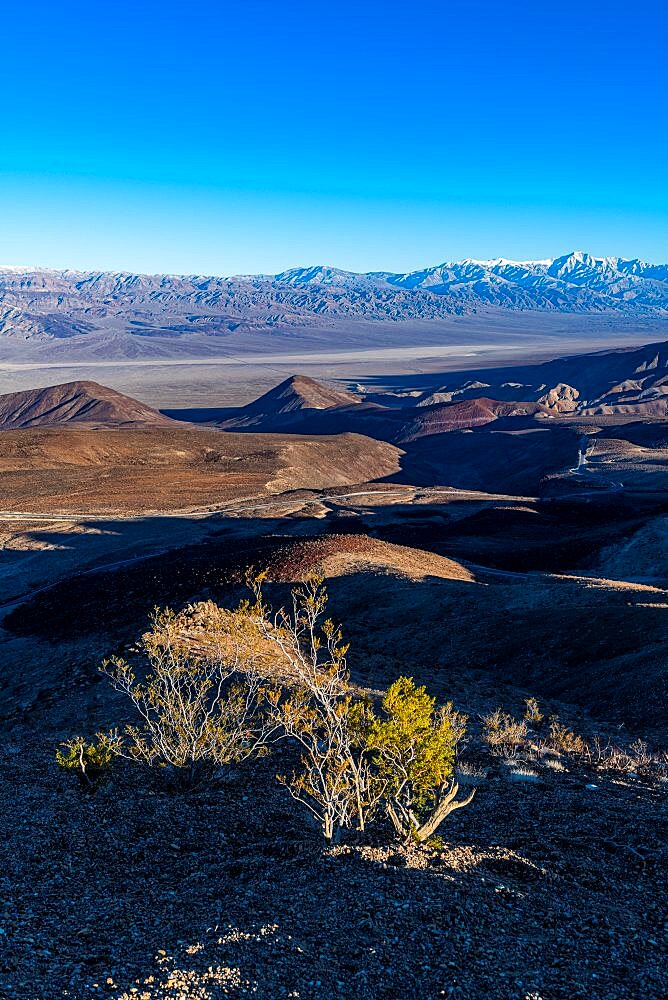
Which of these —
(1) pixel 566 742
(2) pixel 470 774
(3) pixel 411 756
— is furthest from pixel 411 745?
(1) pixel 566 742

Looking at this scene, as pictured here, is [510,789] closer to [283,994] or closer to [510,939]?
[510,939]

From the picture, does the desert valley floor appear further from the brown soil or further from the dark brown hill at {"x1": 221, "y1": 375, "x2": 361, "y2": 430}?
the dark brown hill at {"x1": 221, "y1": 375, "x2": 361, "y2": 430}

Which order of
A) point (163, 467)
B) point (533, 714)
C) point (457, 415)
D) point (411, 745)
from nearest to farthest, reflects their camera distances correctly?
point (411, 745) → point (533, 714) → point (163, 467) → point (457, 415)

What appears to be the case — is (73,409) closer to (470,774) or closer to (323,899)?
(470,774)

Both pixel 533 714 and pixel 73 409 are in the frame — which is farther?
pixel 73 409

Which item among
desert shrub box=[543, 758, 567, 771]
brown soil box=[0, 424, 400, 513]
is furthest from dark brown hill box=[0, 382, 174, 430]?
desert shrub box=[543, 758, 567, 771]

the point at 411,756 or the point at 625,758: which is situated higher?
the point at 411,756

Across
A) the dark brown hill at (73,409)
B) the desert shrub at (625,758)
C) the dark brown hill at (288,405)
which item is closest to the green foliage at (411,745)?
the desert shrub at (625,758)
